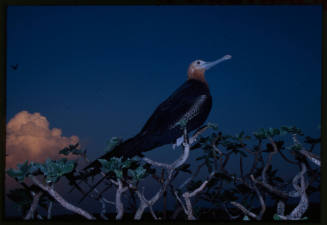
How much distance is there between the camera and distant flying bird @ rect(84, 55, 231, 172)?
1.61 metres

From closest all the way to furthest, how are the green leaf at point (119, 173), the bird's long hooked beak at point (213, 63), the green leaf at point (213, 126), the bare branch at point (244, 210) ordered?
the green leaf at point (119, 173) < the bare branch at point (244, 210) < the green leaf at point (213, 126) < the bird's long hooked beak at point (213, 63)

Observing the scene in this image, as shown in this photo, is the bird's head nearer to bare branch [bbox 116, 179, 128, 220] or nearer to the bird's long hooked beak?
the bird's long hooked beak

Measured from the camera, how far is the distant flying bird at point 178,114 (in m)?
1.61

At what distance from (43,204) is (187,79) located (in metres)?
1.08

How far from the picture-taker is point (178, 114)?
169cm

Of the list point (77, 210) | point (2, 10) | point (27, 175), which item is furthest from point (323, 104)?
point (2, 10)

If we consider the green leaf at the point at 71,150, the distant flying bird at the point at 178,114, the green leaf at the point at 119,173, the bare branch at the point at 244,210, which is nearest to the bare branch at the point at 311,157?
the bare branch at the point at 244,210

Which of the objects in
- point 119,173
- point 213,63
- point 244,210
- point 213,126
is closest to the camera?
point 119,173

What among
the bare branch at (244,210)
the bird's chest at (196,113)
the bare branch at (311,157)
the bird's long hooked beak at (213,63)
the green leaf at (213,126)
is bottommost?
the bare branch at (244,210)

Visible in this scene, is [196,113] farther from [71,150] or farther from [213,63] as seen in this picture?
[71,150]

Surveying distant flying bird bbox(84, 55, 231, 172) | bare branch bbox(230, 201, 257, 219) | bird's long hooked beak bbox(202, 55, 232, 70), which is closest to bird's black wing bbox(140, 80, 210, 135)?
distant flying bird bbox(84, 55, 231, 172)

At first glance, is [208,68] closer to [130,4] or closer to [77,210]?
[130,4]

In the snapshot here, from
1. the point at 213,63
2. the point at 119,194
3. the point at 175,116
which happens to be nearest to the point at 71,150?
the point at 119,194

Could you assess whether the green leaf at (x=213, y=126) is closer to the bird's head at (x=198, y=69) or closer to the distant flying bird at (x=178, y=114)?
the distant flying bird at (x=178, y=114)
